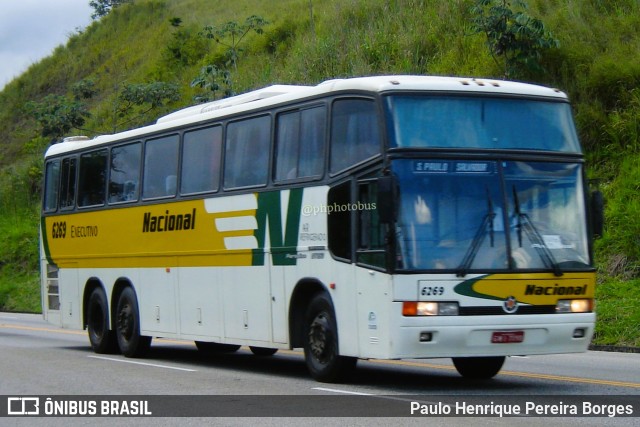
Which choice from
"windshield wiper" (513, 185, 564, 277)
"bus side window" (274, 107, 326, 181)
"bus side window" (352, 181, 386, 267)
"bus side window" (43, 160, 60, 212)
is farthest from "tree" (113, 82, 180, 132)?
"windshield wiper" (513, 185, 564, 277)

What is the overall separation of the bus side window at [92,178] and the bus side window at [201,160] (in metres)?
3.20

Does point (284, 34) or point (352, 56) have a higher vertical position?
point (284, 34)

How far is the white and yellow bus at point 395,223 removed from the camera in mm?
11891

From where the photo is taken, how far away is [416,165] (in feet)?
39.6

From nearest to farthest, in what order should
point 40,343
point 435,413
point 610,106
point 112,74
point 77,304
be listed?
point 435,413 → point 77,304 → point 40,343 → point 610,106 → point 112,74

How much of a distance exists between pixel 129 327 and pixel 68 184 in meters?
3.72

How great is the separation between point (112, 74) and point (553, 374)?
48615 millimetres

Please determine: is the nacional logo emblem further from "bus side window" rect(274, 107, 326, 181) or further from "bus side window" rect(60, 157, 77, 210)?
"bus side window" rect(60, 157, 77, 210)

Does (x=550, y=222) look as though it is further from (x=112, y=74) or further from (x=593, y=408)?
(x=112, y=74)

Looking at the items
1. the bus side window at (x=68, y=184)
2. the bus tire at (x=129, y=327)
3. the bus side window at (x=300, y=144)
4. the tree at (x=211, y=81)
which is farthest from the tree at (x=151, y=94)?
the bus side window at (x=300, y=144)

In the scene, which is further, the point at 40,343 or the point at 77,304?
the point at 40,343

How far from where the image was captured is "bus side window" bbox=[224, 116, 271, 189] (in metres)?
14.9

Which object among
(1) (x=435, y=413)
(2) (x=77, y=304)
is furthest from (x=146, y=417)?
(2) (x=77, y=304)

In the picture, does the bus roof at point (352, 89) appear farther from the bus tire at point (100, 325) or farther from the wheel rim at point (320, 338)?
the bus tire at point (100, 325)
